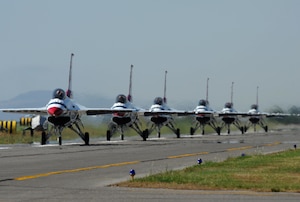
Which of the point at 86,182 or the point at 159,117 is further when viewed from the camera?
the point at 159,117

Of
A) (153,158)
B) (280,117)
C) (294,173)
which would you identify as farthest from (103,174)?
(280,117)

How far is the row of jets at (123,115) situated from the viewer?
4897 centimetres

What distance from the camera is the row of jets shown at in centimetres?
4897

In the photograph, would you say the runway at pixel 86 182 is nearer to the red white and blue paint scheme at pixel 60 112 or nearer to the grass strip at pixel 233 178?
the grass strip at pixel 233 178

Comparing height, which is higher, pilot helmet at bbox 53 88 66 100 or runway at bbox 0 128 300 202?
pilot helmet at bbox 53 88 66 100

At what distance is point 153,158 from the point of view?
110ft

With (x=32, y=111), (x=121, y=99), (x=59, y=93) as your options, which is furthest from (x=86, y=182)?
(x=121, y=99)

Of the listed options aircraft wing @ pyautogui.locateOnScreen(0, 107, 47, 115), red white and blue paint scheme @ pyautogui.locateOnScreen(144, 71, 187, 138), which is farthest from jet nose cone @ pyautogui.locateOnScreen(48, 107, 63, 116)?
red white and blue paint scheme @ pyautogui.locateOnScreen(144, 71, 187, 138)

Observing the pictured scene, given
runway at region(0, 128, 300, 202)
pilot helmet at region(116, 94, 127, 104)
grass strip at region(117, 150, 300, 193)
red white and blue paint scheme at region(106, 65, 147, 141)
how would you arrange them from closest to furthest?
runway at region(0, 128, 300, 202)
grass strip at region(117, 150, 300, 193)
red white and blue paint scheme at region(106, 65, 147, 141)
pilot helmet at region(116, 94, 127, 104)

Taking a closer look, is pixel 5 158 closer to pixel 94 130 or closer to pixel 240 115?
pixel 94 130

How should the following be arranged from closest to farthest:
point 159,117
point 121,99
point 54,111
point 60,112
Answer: point 54,111 → point 60,112 → point 121,99 → point 159,117

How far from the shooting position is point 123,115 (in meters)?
62.9

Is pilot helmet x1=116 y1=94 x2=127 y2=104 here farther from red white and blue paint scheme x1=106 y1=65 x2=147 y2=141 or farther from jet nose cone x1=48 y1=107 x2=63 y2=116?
jet nose cone x1=48 y1=107 x2=63 y2=116

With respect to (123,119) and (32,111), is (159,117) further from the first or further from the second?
(32,111)
